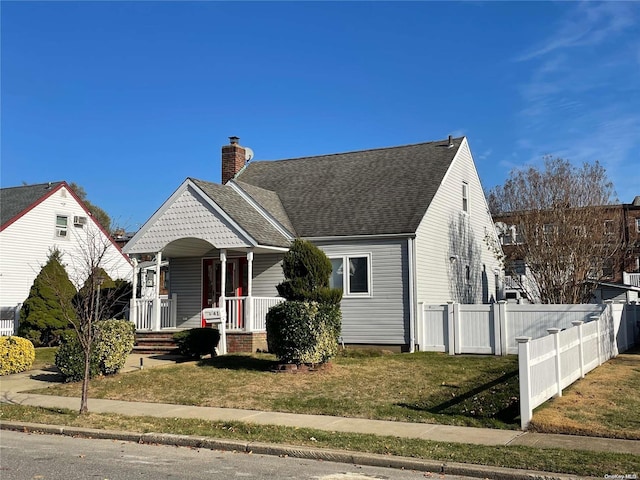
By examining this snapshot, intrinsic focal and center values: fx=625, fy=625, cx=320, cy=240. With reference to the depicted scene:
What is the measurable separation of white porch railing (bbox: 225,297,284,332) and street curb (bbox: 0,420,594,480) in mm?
8622

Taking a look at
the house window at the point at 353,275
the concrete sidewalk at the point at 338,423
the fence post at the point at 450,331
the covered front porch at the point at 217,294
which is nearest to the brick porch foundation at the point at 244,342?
the covered front porch at the point at 217,294

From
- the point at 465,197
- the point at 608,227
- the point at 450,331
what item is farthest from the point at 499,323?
the point at 608,227

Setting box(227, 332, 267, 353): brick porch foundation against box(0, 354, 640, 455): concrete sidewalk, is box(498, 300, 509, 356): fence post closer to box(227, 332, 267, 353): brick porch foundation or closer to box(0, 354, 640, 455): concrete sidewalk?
box(227, 332, 267, 353): brick porch foundation

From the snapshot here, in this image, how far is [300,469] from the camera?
790 centimetres

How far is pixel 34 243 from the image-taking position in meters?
32.2

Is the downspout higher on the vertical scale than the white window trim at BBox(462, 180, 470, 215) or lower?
lower

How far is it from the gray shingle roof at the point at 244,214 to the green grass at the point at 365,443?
919 centimetres

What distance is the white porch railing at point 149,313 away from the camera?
68.9 ft

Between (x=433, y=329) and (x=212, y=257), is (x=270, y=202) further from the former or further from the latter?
(x=433, y=329)

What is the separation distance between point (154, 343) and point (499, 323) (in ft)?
35.3

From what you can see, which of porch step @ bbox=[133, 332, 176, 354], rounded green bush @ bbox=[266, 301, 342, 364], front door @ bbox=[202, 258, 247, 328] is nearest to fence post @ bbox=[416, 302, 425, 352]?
rounded green bush @ bbox=[266, 301, 342, 364]

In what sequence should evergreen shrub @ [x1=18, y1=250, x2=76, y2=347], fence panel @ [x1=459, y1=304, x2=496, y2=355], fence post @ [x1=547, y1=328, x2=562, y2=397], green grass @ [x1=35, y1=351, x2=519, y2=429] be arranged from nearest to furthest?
1. green grass @ [x1=35, y1=351, x2=519, y2=429]
2. fence post @ [x1=547, y1=328, x2=562, y2=397]
3. fence panel @ [x1=459, y1=304, x2=496, y2=355]
4. evergreen shrub @ [x1=18, y1=250, x2=76, y2=347]

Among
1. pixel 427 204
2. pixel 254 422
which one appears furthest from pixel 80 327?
pixel 427 204

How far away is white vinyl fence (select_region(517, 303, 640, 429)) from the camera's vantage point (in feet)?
32.2
